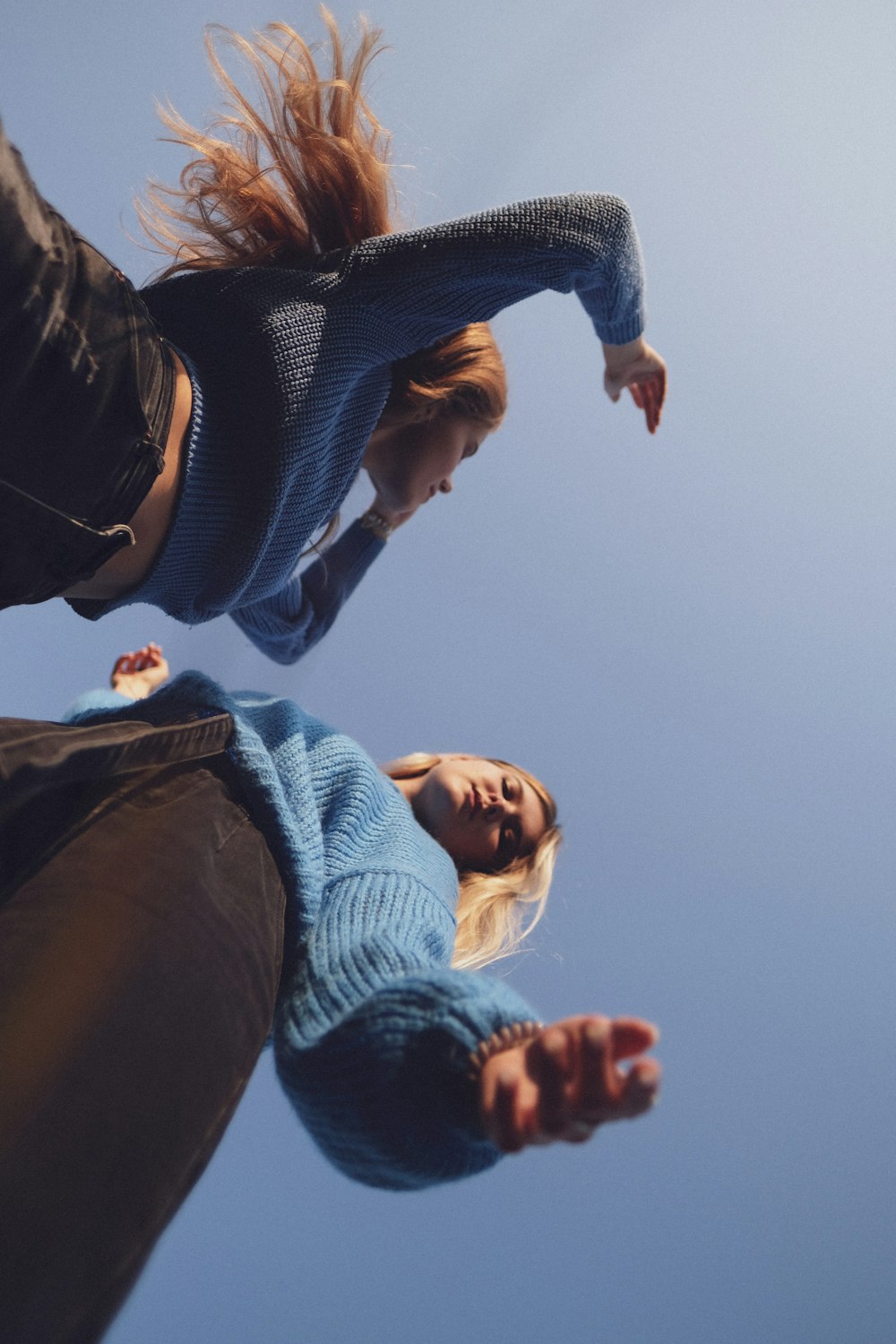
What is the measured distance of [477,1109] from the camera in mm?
549

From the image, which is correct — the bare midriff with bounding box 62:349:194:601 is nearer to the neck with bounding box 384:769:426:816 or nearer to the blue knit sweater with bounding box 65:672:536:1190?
the blue knit sweater with bounding box 65:672:536:1190

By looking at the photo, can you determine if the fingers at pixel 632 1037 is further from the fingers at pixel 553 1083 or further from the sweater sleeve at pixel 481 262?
the sweater sleeve at pixel 481 262

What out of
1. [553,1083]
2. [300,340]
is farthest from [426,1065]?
[300,340]

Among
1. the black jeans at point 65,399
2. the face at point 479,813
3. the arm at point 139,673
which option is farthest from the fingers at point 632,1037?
the arm at point 139,673

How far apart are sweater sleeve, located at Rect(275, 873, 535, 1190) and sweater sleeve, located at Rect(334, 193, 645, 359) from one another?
63 cm

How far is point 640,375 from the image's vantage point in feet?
3.83

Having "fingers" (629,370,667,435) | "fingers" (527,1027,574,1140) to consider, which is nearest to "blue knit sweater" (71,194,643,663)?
"fingers" (629,370,667,435)

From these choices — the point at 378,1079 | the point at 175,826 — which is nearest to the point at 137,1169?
the point at 378,1079

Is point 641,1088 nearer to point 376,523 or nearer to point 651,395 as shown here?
point 651,395

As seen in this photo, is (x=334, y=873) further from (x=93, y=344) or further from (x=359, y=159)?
(x=359, y=159)

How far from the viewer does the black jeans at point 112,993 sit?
17.5 inches

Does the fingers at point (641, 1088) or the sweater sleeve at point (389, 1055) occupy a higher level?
the fingers at point (641, 1088)

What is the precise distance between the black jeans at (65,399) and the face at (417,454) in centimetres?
45

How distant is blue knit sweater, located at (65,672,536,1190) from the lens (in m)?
0.57
